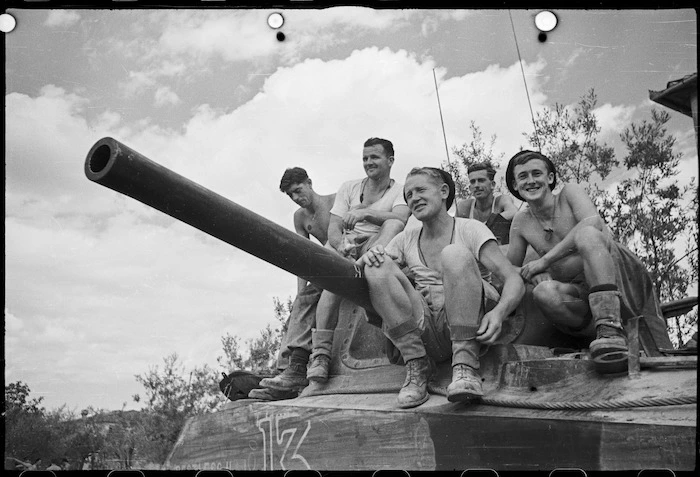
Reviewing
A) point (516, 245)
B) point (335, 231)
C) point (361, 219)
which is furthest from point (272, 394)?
point (516, 245)

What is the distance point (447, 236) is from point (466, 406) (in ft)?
3.27

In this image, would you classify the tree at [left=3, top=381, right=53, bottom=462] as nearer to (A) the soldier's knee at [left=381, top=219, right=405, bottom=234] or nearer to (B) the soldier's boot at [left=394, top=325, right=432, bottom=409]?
(B) the soldier's boot at [left=394, top=325, right=432, bottom=409]

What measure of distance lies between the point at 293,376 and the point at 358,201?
1105 millimetres

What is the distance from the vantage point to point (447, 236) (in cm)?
532

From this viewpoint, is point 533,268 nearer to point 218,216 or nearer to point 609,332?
point 609,332

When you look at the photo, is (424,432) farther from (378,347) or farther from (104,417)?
(104,417)

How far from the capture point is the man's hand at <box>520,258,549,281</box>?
505 cm

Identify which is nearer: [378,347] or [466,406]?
[466,406]

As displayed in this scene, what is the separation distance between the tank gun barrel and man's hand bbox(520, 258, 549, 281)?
0.82m

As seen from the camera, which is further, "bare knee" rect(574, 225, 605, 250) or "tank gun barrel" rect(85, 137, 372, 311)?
"bare knee" rect(574, 225, 605, 250)

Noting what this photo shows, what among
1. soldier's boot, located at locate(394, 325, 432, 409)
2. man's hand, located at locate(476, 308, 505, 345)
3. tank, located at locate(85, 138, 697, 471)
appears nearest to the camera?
tank, located at locate(85, 138, 697, 471)

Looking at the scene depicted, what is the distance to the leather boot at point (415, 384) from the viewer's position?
4906 millimetres

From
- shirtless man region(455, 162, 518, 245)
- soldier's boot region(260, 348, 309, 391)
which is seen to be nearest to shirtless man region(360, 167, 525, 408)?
shirtless man region(455, 162, 518, 245)
